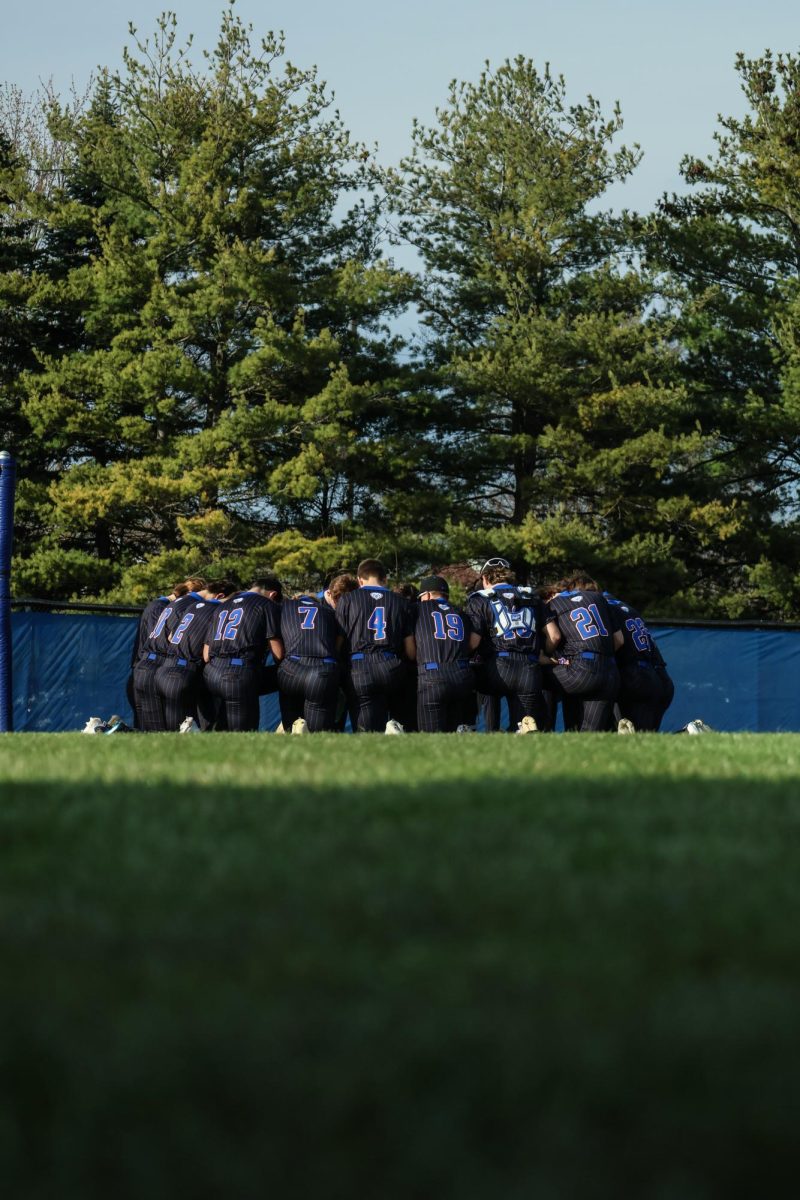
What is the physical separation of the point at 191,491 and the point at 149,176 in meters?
8.00

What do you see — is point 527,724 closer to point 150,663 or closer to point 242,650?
point 242,650

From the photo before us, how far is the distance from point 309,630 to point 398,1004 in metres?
11.8

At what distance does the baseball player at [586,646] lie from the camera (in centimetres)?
1469

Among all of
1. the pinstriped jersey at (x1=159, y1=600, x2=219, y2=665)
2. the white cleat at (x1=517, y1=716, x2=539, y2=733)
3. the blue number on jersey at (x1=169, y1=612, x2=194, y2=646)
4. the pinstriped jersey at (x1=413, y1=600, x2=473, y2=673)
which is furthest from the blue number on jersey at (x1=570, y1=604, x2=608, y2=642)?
the blue number on jersey at (x1=169, y1=612, x2=194, y2=646)

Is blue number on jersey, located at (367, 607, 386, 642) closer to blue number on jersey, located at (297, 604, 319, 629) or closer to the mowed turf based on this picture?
blue number on jersey, located at (297, 604, 319, 629)

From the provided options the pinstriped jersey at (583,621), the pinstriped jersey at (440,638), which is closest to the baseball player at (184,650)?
the pinstriped jersey at (440,638)

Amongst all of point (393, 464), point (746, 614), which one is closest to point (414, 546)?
point (393, 464)

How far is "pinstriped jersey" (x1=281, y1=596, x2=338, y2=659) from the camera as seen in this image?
14.2 meters

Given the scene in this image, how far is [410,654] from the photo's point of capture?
14.5 m

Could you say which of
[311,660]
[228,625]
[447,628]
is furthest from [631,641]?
[228,625]

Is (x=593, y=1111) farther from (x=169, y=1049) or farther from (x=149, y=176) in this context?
(x=149, y=176)

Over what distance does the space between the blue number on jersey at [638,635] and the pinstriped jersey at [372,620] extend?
260 centimetres

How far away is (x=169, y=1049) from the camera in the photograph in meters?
Answer: 2.27

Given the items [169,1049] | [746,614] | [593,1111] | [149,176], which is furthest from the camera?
[746,614]
